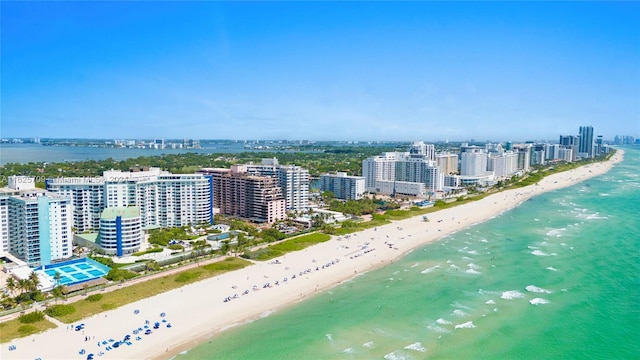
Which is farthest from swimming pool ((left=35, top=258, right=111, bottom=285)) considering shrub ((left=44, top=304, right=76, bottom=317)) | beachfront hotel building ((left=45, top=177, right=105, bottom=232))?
beachfront hotel building ((left=45, top=177, right=105, bottom=232))

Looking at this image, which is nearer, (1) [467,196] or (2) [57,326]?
(2) [57,326]

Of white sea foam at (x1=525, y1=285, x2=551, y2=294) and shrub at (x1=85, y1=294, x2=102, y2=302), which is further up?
shrub at (x1=85, y1=294, x2=102, y2=302)

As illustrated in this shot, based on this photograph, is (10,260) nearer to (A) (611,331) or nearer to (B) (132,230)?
(B) (132,230)

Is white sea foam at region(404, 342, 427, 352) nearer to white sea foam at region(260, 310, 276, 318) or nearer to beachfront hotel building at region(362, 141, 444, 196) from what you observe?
white sea foam at region(260, 310, 276, 318)

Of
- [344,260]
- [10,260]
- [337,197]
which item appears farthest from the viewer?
Answer: [337,197]

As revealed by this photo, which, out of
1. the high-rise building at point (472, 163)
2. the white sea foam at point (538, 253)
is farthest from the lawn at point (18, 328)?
the high-rise building at point (472, 163)

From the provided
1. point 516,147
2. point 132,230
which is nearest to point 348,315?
point 132,230

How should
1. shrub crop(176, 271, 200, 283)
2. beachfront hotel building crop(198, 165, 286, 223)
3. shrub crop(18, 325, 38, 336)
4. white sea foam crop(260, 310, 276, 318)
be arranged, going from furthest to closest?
beachfront hotel building crop(198, 165, 286, 223)
shrub crop(176, 271, 200, 283)
white sea foam crop(260, 310, 276, 318)
shrub crop(18, 325, 38, 336)

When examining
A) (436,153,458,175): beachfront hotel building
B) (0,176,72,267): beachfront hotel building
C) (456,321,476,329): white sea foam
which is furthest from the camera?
(436,153,458,175): beachfront hotel building
